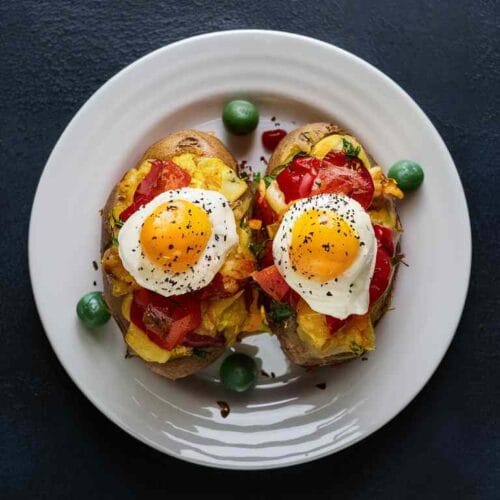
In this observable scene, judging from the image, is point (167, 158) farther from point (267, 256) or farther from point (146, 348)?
point (146, 348)

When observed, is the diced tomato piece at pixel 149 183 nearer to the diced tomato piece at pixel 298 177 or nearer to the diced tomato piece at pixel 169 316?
the diced tomato piece at pixel 169 316

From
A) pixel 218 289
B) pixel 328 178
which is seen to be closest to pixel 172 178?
pixel 218 289

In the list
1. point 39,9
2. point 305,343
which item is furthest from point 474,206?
point 39,9

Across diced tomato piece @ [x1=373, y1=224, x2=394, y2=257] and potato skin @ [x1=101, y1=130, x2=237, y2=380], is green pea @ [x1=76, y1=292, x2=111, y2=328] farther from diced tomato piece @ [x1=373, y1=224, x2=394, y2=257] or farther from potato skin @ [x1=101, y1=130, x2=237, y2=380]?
diced tomato piece @ [x1=373, y1=224, x2=394, y2=257]

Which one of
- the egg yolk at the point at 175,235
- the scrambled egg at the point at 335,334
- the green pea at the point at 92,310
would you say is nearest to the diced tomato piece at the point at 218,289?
the egg yolk at the point at 175,235

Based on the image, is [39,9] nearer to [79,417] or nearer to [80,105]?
[80,105]

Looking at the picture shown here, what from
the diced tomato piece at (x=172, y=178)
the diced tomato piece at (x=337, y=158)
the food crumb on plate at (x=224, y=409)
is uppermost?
the diced tomato piece at (x=337, y=158)
